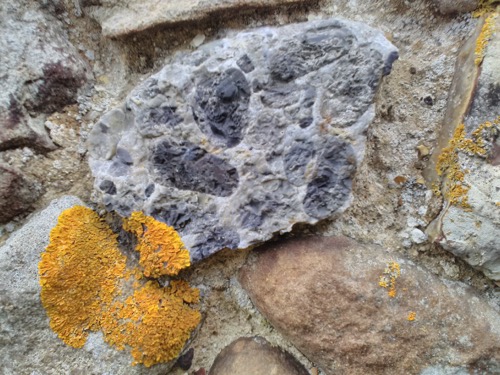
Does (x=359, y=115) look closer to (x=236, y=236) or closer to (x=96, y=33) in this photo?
(x=236, y=236)

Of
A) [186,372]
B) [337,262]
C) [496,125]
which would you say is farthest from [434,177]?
[186,372]

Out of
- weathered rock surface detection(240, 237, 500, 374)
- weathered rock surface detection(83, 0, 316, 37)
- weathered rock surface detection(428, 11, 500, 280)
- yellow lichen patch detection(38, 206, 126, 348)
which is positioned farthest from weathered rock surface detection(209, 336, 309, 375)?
weathered rock surface detection(83, 0, 316, 37)

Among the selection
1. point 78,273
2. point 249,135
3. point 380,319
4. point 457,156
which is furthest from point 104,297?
point 457,156

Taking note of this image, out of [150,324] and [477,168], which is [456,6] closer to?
[477,168]

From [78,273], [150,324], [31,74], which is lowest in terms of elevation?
[150,324]

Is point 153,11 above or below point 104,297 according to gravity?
above

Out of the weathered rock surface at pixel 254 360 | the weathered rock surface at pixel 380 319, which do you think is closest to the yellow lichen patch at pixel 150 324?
the weathered rock surface at pixel 254 360
